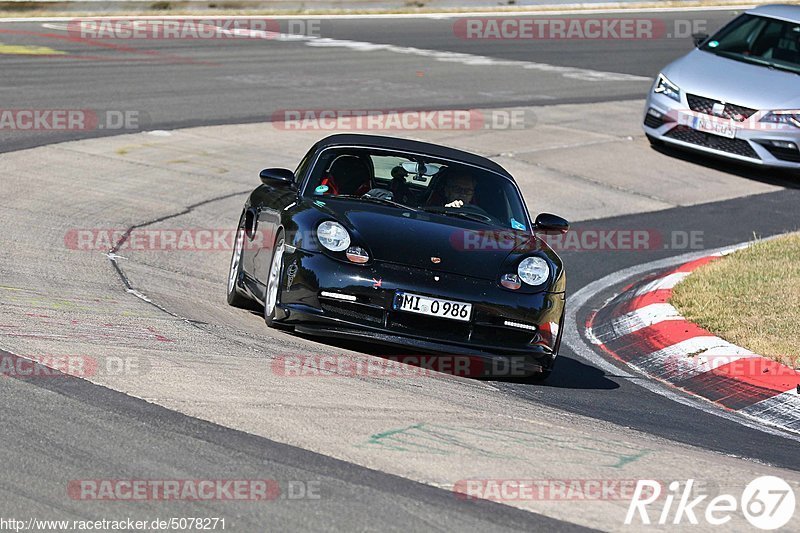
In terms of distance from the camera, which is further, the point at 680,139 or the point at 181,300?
the point at 680,139

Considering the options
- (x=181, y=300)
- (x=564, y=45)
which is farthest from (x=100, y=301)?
(x=564, y=45)

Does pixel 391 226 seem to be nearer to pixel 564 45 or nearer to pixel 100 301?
pixel 100 301

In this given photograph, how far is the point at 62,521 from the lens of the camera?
13.9 ft

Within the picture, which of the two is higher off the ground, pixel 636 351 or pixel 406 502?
pixel 406 502

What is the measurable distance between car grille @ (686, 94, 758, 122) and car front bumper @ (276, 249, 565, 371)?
29.2 feet

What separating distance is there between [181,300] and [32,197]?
349 centimetres

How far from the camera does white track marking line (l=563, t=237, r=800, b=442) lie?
7.26m

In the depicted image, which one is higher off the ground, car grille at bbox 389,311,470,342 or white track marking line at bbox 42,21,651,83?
car grille at bbox 389,311,470,342

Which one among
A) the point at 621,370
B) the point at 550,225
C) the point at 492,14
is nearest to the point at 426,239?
the point at 550,225

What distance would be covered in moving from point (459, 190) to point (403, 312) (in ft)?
5.22
